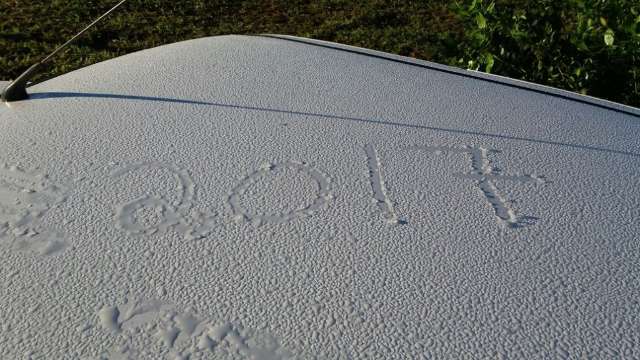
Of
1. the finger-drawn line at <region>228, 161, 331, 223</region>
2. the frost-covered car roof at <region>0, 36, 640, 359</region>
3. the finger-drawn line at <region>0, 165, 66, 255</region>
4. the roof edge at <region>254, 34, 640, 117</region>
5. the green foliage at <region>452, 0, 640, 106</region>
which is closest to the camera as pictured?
the frost-covered car roof at <region>0, 36, 640, 359</region>

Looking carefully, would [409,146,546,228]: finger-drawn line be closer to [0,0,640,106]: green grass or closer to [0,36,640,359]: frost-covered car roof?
[0,36,640,359]: frost-covered car roof

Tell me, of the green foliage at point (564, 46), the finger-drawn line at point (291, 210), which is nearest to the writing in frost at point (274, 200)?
the finger-drawn line at point (291, 210)

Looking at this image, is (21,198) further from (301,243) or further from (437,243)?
(437,243)

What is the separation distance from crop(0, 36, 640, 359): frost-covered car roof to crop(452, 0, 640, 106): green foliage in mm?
1306

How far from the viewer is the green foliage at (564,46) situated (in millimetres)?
3344

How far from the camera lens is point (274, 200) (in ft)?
5.21

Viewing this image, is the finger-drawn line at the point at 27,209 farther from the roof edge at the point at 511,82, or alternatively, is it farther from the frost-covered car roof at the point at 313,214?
the roof edge at the point at 511,82

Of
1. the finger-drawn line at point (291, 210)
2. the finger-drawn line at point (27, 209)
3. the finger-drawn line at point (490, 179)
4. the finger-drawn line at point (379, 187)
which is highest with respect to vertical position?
the finger-drawn line at point (27, 209)

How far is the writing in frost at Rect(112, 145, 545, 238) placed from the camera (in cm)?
150

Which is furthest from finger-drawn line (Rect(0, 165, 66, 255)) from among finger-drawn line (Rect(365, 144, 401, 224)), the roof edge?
the roof edge

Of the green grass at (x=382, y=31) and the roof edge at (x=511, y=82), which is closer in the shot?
the roof edge at (x=511, y=82)

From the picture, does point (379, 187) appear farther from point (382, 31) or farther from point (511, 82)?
point (382, 31)

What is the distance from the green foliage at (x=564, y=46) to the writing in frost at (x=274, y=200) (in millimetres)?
1855

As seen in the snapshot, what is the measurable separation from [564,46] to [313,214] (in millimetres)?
2464
